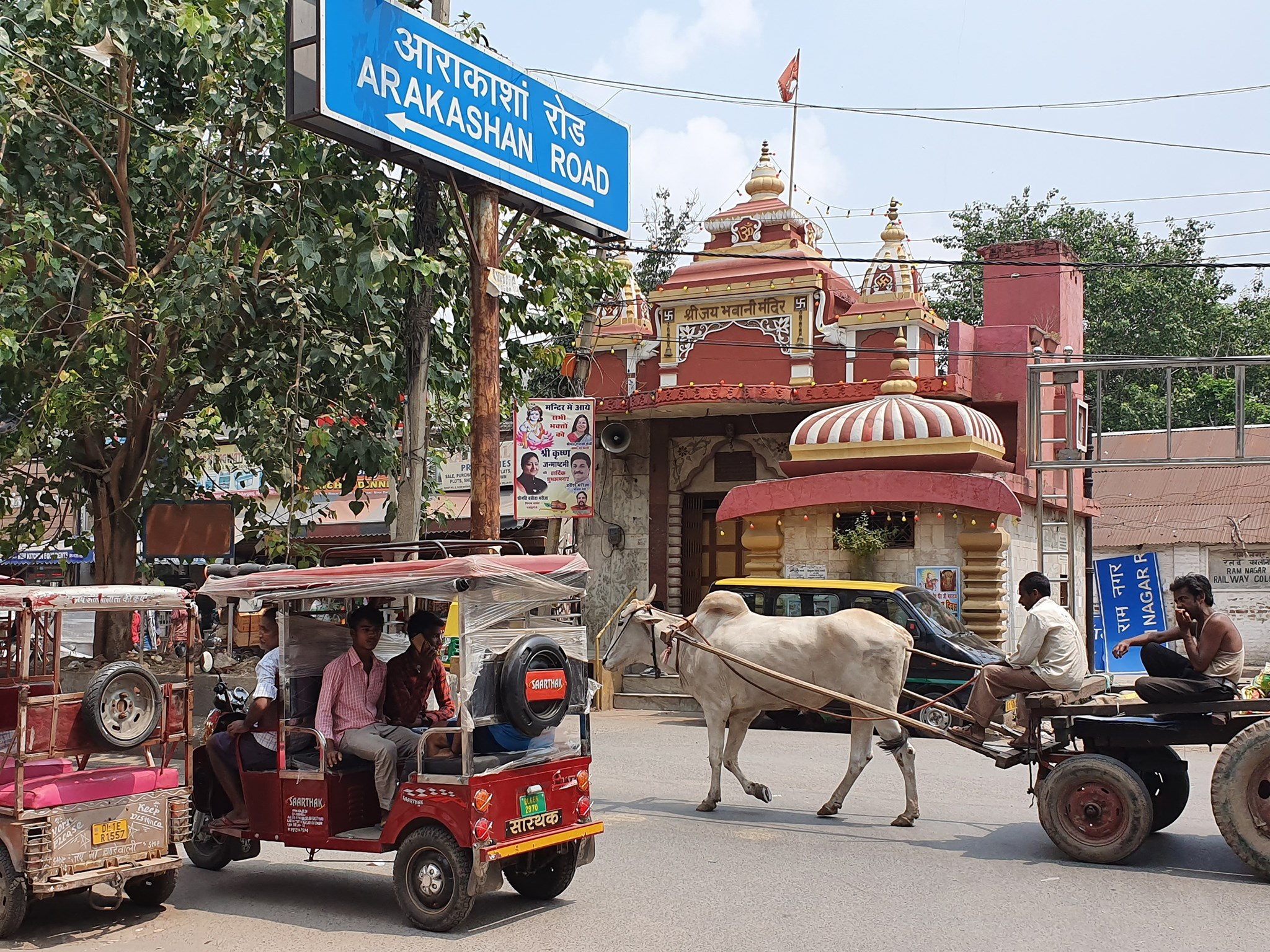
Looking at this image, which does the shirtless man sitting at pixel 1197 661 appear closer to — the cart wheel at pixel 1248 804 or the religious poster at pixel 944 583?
the cart wheel at pixel 1248 804

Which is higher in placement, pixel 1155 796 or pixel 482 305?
pixel 482 305

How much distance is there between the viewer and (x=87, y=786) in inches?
285

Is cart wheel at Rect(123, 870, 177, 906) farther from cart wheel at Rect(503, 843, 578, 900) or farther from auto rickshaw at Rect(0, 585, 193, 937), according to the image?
cart wheel at Rect(503, 843, 578, 900)

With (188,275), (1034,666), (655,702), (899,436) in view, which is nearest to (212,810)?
(1034,666)

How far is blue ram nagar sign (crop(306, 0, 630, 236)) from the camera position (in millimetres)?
10172

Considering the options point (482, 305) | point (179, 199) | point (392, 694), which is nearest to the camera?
point (392, 694)

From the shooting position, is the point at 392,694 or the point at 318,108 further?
the point at 318,108

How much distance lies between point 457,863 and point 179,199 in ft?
33.2

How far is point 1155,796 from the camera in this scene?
30.9 feet

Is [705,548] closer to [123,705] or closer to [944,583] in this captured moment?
[944,583]

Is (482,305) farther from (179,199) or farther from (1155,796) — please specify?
(1155,796)

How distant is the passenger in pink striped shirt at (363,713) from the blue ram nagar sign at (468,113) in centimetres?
436

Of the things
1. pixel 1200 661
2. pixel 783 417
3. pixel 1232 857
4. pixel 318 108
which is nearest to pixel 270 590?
pixel 318 108

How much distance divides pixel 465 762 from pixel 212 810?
8.11 feet
